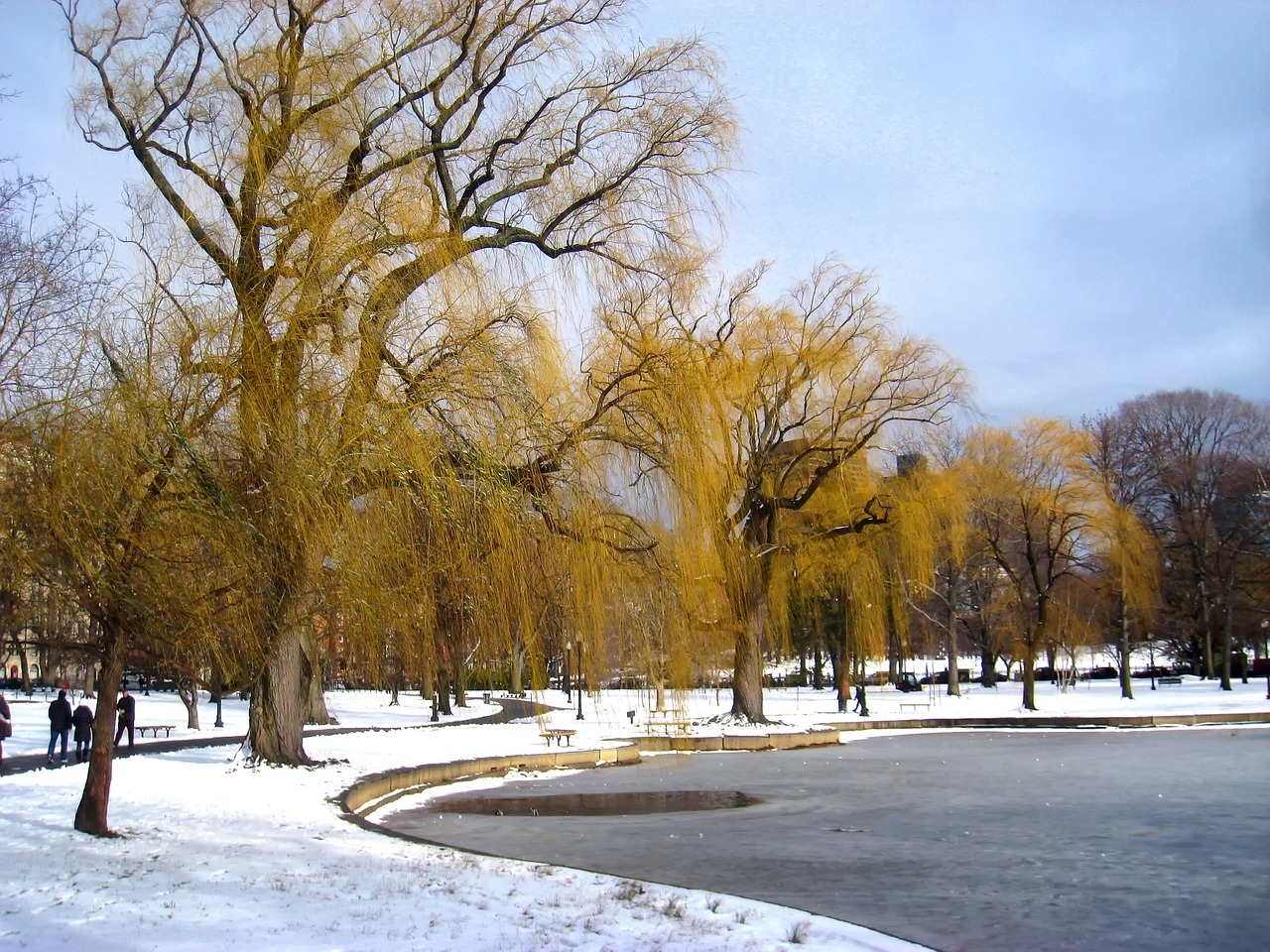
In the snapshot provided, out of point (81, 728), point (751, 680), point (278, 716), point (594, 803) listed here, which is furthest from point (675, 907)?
point (751, 680)

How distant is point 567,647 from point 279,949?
5318 millimetres

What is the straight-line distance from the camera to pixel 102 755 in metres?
9.07

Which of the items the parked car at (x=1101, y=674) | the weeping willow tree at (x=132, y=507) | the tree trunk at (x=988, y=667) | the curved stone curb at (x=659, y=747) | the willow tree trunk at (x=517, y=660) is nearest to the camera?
the weeping willow tree at (x=132, y=507)

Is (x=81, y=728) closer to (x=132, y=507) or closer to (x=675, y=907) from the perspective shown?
(x=132, y=507)

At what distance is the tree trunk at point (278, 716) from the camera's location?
50.7 feet

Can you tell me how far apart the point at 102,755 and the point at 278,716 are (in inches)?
260

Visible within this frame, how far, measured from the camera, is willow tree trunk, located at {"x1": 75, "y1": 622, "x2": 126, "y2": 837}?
8.83 metres

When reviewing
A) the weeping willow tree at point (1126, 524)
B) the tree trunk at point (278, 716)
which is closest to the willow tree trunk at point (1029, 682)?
the weeping willow tree at point (1126, 524)

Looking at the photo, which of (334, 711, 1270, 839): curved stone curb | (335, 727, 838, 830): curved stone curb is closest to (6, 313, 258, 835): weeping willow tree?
(334, 711, 1270, 839): curved stone curb

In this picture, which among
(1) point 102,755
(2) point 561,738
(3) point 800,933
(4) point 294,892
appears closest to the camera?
(3) point 800,933

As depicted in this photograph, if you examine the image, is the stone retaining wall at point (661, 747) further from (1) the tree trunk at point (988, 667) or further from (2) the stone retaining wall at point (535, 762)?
(1) the tree trunk at point (988, 667)

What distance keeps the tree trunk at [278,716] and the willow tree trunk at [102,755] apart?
599cm

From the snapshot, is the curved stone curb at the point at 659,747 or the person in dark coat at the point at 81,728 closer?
the curved stone curb at the point at 659,747

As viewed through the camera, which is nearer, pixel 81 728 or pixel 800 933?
pixel 800 933
